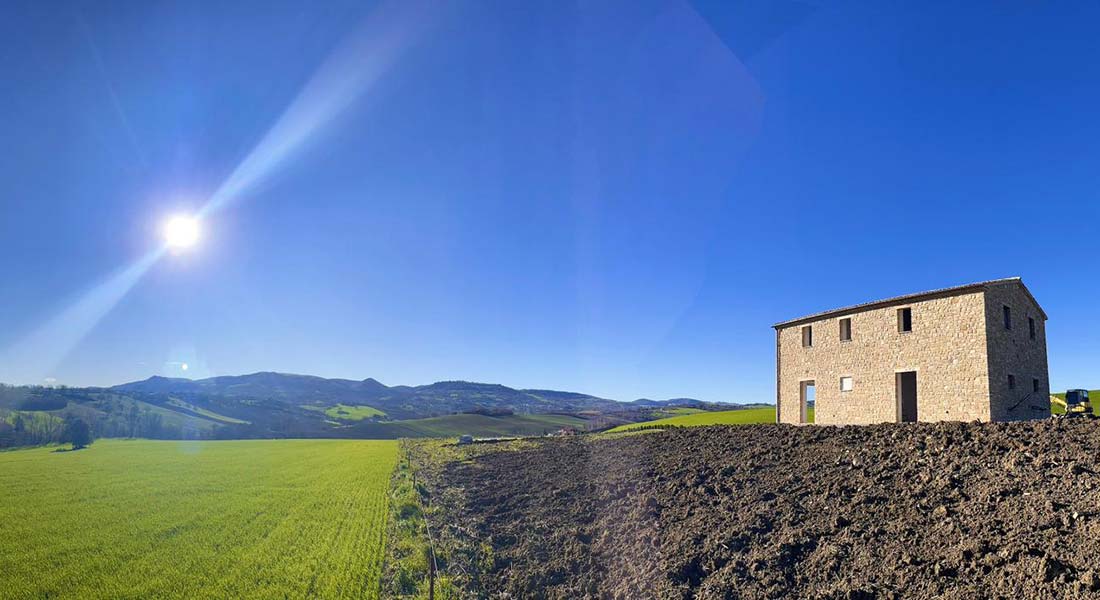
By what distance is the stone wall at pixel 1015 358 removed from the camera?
2186 centimetres

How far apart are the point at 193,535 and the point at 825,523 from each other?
22174 millimetres

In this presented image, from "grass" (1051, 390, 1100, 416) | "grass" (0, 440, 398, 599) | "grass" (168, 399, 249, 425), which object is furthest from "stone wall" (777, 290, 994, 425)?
"grass" (168, 399, 249, 425)

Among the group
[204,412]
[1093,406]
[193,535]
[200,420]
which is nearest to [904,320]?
[1093,406]

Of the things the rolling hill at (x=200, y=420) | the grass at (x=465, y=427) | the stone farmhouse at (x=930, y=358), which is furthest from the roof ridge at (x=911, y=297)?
the grass at (x=465, y=427)

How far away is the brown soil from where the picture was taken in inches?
388

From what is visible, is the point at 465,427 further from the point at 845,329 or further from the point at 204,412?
the point at 845,329

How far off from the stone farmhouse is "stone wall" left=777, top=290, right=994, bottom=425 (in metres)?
0.04

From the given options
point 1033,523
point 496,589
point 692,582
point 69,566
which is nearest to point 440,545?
point 496,589

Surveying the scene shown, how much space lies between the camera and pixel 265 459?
55.5 m

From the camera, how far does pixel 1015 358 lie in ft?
77.0

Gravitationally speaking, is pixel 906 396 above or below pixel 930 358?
below

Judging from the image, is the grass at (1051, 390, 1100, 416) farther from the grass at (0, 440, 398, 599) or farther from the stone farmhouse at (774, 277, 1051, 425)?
the grass at (0, 440, 398, 599)

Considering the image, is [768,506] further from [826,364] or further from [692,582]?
[826,364]

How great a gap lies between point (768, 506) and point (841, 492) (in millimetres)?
1973
